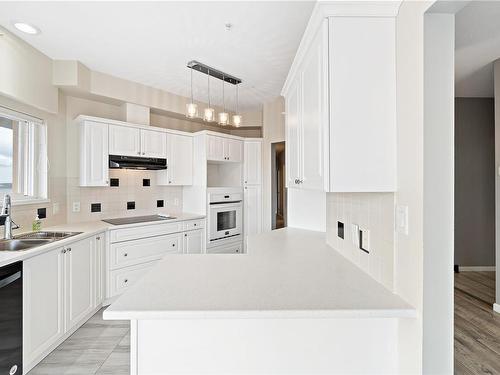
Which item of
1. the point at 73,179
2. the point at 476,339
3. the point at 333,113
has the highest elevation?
the point at 333,113

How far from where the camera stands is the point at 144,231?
3.26 metres

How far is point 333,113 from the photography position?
1221 mm

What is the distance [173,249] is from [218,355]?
2555mm

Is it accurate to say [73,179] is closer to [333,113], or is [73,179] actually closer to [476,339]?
[333,113]

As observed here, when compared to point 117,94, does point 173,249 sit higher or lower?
lower

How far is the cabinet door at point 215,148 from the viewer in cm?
404

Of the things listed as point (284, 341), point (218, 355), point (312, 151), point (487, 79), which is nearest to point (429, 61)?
point (312, 151)

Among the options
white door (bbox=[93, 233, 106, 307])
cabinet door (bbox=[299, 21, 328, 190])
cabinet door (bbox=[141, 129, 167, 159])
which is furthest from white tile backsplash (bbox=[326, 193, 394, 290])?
cabinet door (bbox=[141, 129, 167, 159])

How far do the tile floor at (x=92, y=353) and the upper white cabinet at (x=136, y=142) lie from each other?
191 centimetres

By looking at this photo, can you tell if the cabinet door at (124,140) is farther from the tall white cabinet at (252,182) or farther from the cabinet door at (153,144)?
the tall white cabinet at (252,182)

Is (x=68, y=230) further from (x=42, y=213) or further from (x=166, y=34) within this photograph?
(x=166, y=34)

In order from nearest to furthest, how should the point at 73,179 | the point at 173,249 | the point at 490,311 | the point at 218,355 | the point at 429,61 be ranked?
the point at 429,61 < the point at 218,355 < the point at 490,311 < the point at 73,179 < the point at 173,249

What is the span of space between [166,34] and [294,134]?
1.50 metres

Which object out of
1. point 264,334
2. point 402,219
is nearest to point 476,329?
point 402,219
